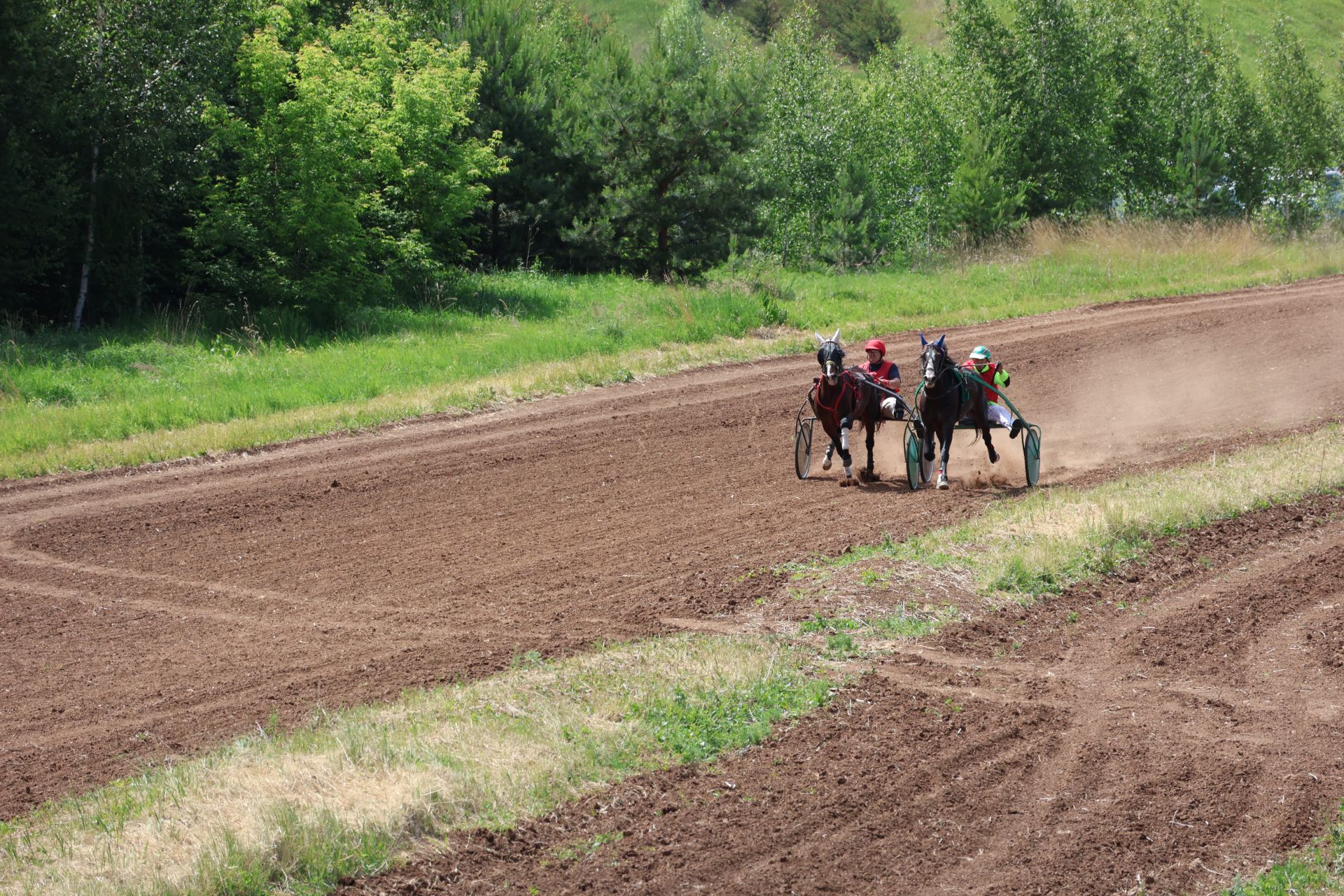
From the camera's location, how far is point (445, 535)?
41.4ft

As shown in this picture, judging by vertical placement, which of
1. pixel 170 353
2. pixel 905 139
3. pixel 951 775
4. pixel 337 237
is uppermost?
pixel 905 139

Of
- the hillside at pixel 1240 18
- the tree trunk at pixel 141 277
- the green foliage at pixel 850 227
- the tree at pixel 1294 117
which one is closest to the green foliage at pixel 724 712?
→ the tree trunk at pixel 141 277

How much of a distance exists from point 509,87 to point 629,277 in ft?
20.2

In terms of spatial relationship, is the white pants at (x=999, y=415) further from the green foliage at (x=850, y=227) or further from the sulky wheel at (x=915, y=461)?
the green foliage at (x=850, y=227)

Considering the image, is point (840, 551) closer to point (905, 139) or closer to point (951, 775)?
point (951, 775)

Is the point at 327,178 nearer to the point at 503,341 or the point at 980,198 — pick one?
the point at 503,341

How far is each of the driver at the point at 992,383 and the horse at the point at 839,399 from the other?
→ 3.69 feet

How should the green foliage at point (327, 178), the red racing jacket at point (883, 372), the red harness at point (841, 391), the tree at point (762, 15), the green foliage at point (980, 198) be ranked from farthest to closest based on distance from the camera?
the tree at point (762, 15), the green foliage at point (980, 198), the green foliage at point (327, 178), the red racing jacket at point (883, 372), the red harness at point (841, 391)

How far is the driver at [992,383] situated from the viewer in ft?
45.6

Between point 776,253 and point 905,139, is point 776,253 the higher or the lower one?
the lower one

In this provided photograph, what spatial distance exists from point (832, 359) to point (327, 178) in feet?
42.7

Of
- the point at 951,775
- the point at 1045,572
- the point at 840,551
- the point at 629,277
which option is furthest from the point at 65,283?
the point at 951,775

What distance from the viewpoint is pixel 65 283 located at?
76.1 feet

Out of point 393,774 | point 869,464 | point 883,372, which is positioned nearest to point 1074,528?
point 869,464
